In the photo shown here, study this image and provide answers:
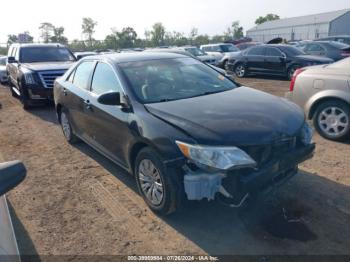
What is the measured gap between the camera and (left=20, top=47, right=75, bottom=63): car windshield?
1057 cm

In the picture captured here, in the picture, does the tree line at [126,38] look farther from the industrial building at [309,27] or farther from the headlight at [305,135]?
the headlight at [305,135]

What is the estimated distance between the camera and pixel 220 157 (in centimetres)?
296

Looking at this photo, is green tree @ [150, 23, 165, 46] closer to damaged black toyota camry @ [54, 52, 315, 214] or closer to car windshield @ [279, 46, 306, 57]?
car windshield @ [279, 46, 306, 57]

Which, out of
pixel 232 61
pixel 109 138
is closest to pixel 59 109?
pixel 109 138

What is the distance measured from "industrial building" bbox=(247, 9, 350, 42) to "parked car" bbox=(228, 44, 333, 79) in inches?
1647

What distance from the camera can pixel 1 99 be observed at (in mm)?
12414

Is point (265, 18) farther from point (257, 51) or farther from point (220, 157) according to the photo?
point (220, 157)

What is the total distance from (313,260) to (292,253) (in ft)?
0.58

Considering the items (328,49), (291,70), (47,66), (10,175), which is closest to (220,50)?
(328,49)

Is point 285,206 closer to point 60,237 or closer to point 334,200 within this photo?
point 334,200

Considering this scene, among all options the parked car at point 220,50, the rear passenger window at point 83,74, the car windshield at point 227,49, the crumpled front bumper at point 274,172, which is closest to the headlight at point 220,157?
the crumpled front bumper at point 274,172

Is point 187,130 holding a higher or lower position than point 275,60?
higher

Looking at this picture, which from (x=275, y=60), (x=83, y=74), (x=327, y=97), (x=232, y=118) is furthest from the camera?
(x=275, y=60)

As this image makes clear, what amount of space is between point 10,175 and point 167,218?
1.99m
